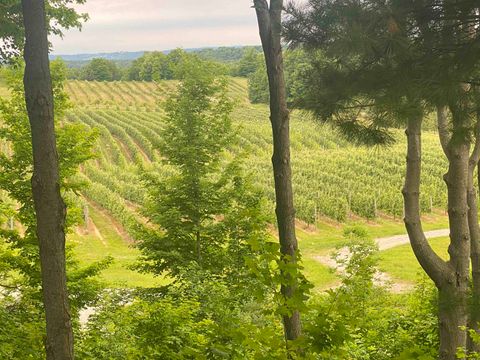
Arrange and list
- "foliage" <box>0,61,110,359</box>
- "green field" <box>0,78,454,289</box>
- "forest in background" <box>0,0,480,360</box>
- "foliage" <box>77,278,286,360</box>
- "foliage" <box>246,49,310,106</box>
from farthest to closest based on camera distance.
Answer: "green field" <box>0,78,454,289</box>, "foliage" <box>0,61,110,359</box>, "foliage" <box>246,49,310,106</box>, "foliage" <box>77,278,286,360</box>, "forest in background" <box>0,0,480,360</box>

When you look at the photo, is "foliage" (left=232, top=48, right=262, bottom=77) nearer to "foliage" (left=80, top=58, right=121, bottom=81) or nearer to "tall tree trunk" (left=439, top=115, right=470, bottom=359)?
"foliage" (left=80, top=58, right=121, bottom=81)

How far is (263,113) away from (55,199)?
62.3 metres

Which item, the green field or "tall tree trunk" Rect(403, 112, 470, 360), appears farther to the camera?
the green field

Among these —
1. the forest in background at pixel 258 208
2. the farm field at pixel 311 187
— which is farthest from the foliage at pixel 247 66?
the forest in background at pixel 258 208

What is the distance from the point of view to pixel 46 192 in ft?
13.5

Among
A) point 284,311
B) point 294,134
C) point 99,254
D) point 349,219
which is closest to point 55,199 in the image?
point 284,311

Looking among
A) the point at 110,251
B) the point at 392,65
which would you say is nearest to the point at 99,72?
the point at 110,251

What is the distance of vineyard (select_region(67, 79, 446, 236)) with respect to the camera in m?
30.6

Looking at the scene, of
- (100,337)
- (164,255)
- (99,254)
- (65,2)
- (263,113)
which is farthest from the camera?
(263,113)

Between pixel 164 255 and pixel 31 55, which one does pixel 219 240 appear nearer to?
pixel 164 255

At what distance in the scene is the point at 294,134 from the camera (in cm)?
4969

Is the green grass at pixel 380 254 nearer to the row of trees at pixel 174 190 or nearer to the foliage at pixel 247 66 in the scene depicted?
the row of trees at pixel 174 190

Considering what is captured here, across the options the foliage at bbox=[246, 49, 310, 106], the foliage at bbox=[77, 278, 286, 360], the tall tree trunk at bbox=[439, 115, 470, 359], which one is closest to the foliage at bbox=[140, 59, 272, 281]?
the foliage at bbox=[246, 49, 310, 106]

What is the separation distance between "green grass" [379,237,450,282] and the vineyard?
4.88 m
